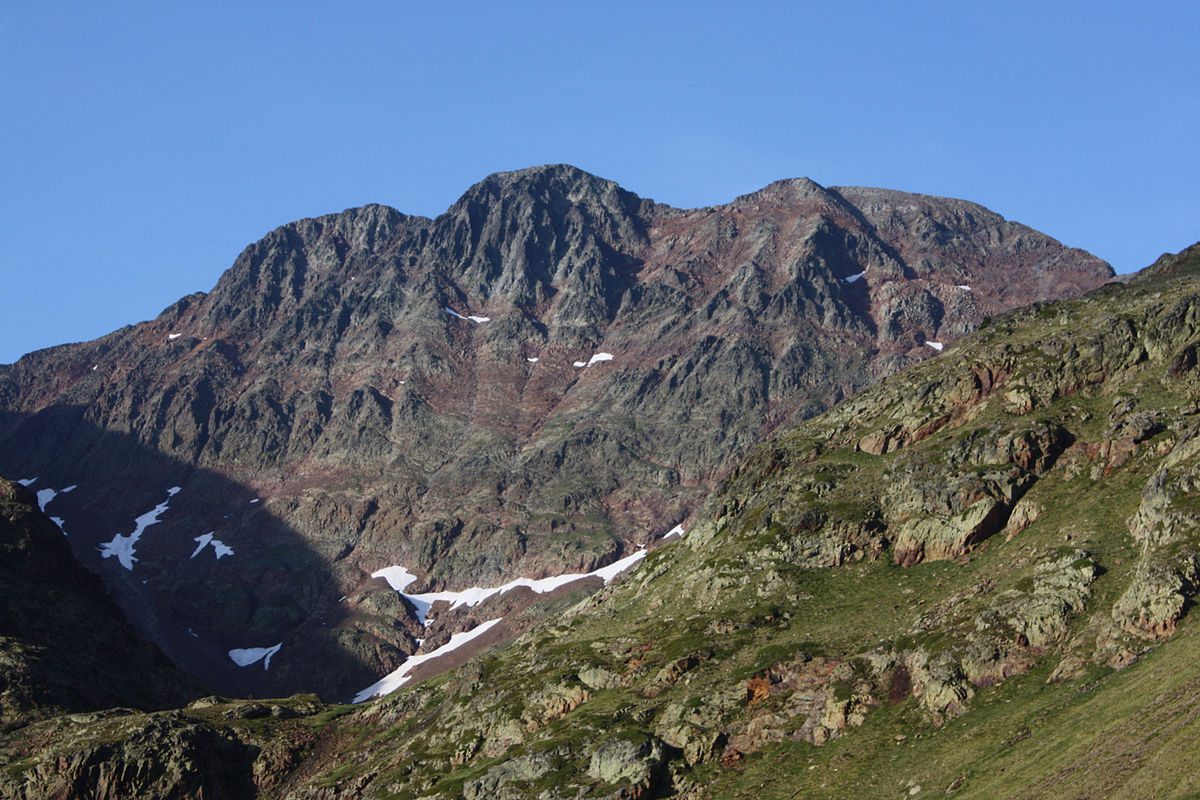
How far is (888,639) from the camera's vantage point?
84.4 m

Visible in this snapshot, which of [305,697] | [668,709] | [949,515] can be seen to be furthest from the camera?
[305,697]

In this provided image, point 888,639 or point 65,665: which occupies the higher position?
point 65,665

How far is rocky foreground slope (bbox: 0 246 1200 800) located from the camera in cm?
6794

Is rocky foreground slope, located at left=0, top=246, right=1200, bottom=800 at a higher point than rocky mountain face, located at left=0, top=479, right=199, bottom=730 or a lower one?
lower

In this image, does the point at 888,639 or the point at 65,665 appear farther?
the point at 65,665

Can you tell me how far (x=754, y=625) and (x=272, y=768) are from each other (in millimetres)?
67430

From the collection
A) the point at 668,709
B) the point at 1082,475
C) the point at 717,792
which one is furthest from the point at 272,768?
the point at 1082,475

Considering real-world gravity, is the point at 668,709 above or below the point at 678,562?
below

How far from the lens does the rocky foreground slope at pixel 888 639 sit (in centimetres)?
6794

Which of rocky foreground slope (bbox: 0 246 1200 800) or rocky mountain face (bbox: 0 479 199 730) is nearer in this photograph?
rocky foreground slope (bbox: 0 246 1200 800)

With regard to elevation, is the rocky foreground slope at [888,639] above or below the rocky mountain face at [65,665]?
below

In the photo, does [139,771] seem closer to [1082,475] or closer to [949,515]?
[949,515]

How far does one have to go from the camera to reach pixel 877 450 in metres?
122

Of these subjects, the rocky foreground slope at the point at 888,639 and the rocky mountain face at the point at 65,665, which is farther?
the rocky mountain face at the point at 65,665
